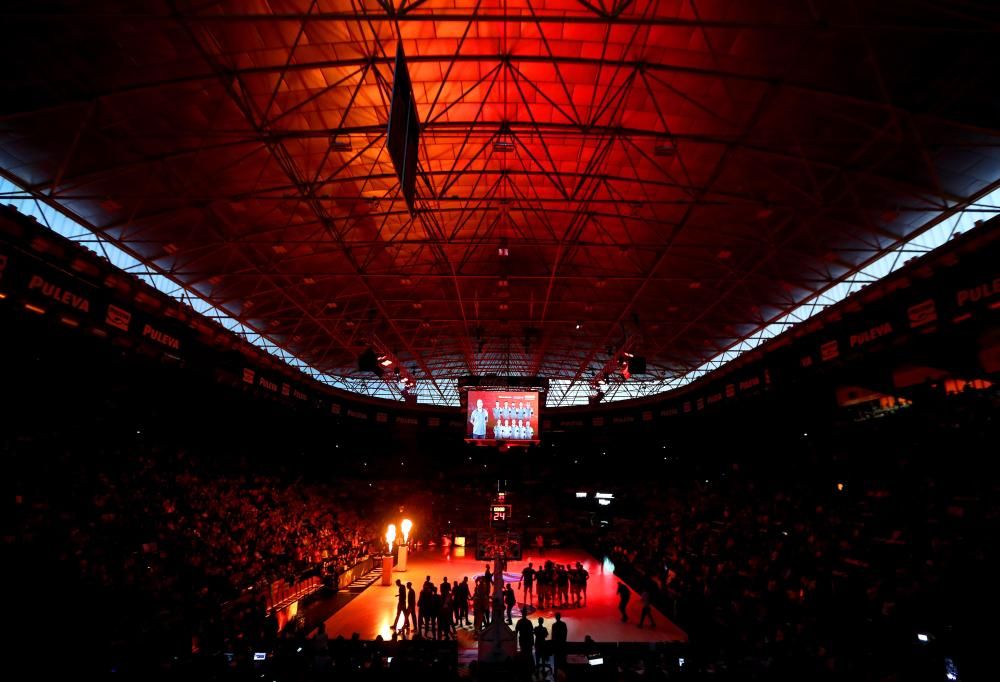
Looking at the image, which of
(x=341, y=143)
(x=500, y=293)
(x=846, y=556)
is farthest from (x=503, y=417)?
(x=341, y=143)

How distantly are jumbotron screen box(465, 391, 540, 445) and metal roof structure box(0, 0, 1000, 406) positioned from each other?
5577 millimetres

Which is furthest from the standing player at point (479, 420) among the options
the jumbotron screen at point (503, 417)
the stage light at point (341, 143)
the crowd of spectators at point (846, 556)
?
the stage light at point (341, 143)

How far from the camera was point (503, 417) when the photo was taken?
77.9 ft

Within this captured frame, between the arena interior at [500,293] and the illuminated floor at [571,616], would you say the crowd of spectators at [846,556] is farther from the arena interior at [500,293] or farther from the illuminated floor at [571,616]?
the illuminated floor at [571,616]

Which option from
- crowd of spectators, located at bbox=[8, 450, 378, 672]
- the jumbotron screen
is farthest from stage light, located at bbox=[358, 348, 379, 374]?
crowd of spectators, located at bbox=[8, 450, 378, 672]

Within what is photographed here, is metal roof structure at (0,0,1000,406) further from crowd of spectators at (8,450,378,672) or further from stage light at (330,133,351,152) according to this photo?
crowd of spectators at (8,450,378,672)

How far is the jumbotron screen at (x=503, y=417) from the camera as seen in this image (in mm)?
23562

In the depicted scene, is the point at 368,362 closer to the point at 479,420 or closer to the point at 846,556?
the point at 479,420

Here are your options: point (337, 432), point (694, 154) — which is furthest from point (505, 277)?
point (337, 432)

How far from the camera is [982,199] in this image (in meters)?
14.9

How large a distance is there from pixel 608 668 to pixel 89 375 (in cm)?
1790

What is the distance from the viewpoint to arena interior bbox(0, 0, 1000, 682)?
1022 cm

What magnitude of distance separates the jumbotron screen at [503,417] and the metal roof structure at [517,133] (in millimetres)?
5577

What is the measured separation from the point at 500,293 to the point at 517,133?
304 inches
